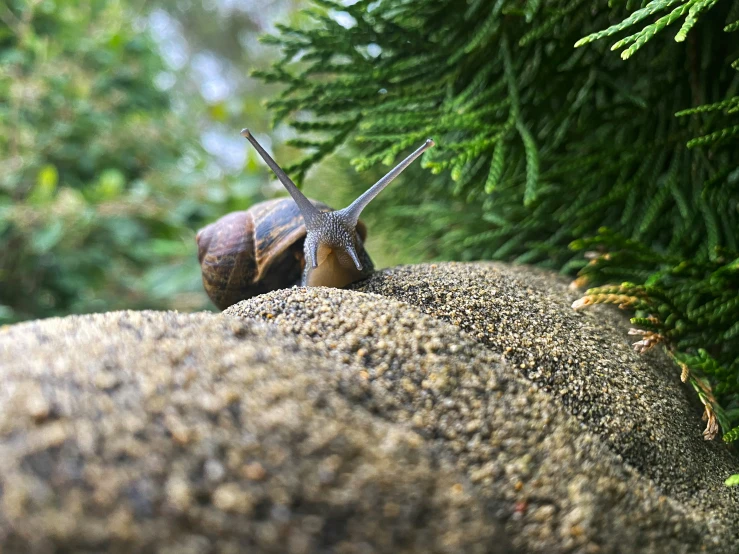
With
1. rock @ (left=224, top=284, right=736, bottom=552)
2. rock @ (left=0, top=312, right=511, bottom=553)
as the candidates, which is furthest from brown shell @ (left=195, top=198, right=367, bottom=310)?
rock @ (left=0, top=312, right=511, bottom=553)

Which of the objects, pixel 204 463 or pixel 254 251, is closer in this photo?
pixel 204 463

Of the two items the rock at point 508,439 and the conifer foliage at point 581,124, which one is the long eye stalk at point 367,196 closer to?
the conifer foliage at point 581,124

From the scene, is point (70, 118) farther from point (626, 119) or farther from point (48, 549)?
point (48, 549)

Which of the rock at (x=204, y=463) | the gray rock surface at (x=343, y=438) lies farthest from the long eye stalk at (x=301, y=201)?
the rock at (x=204, y=463)

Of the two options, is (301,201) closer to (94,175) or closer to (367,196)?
(367,196)

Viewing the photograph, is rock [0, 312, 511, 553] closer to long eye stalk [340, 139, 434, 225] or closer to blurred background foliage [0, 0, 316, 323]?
long eye stalk [340, 139, 434, 225]

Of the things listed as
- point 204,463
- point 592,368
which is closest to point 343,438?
point 204,463

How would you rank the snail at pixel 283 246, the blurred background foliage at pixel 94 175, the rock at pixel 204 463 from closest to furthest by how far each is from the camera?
the rock at pixel 204 463
the snail at pixel 283 246
the blurred background foliage at pixel 94 175
